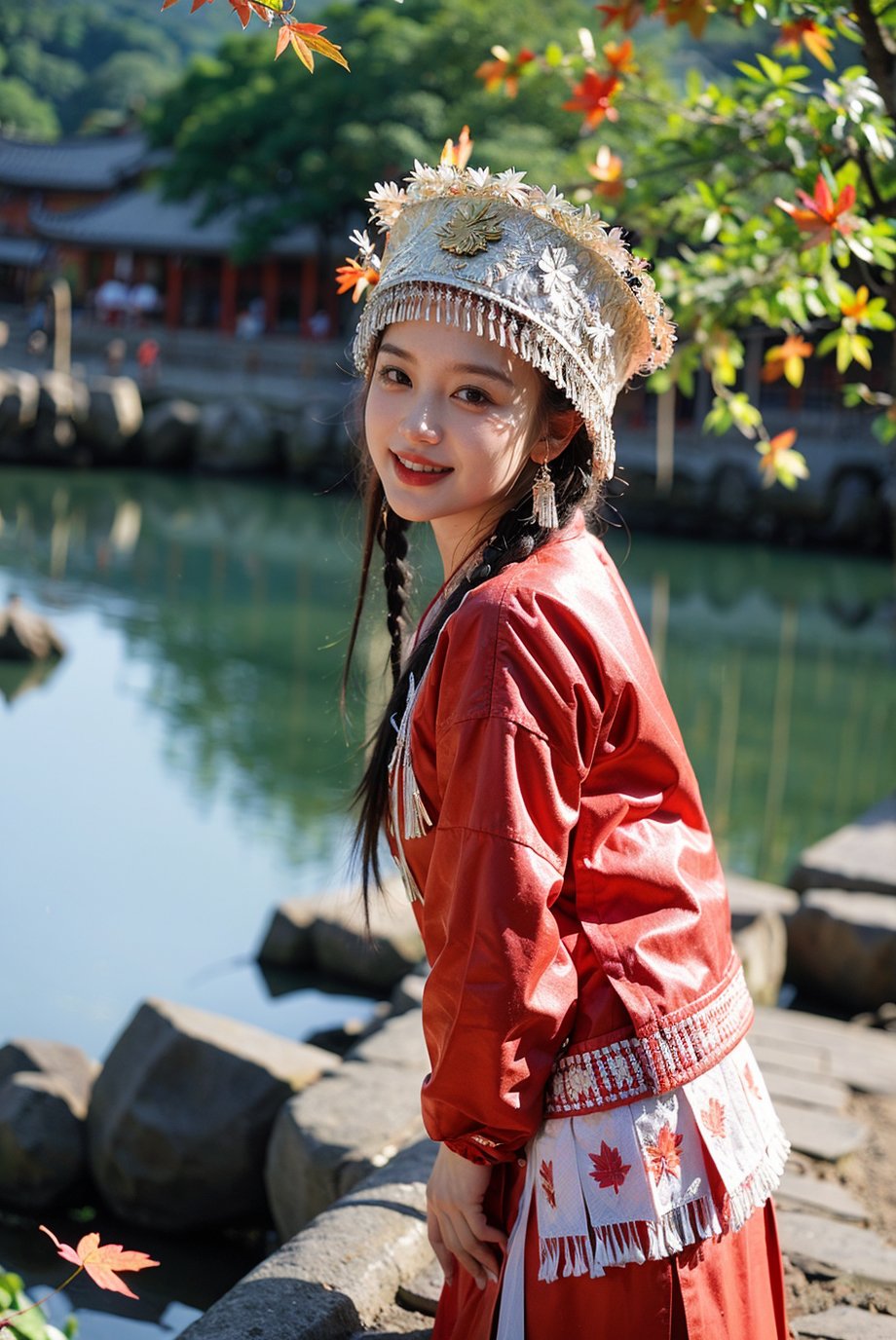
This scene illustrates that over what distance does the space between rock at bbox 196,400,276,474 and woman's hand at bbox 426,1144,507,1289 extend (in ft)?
66.3

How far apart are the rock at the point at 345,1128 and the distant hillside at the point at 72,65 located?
42.9 metres

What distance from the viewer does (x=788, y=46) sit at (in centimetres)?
303

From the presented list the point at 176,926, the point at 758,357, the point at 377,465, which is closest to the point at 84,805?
the point at 176,926

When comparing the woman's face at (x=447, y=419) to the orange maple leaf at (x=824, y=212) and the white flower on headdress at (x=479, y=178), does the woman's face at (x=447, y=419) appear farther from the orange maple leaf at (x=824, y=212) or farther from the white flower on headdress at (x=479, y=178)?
the orange maple leaf at (x=824, y=212)

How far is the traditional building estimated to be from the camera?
86.6ft

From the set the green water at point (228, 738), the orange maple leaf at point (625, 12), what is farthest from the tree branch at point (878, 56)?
the green water at point (228, 738)

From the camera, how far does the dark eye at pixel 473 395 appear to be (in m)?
1.59

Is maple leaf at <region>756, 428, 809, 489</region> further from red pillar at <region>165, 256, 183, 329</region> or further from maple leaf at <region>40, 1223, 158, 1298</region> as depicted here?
red pillar at <region>165, 256, 183, 329</region>

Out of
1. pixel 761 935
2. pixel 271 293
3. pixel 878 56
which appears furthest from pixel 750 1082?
pixel 271 293

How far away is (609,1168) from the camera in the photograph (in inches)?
58.5

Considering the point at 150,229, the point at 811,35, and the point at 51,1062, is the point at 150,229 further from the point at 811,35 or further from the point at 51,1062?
the point at 811,35

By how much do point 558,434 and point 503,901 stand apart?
58 cm

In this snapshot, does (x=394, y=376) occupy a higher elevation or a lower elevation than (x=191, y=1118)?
higher

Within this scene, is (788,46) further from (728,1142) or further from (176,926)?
(176,926)
